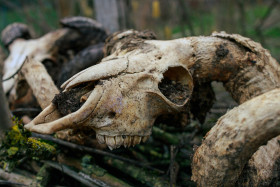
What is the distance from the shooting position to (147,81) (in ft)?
5.37

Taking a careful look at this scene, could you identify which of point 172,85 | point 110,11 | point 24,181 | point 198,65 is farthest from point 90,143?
point 110,11

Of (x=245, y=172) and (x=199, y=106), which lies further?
(x=199, y=106)

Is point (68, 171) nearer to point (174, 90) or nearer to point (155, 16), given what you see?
point (174, 90)

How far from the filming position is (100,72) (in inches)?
60.6

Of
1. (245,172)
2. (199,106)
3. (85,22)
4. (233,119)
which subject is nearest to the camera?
(233,119)

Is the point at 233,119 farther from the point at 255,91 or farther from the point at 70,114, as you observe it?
the point at 70,114

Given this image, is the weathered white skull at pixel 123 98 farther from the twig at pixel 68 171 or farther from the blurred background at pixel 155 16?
the blurred background at pixel 155 16

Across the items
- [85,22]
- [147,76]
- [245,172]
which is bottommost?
[245,172]

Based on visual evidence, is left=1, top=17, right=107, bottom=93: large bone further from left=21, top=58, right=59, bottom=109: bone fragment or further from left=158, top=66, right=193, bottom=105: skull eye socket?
left=158, top=66, right=193, bottom=105: skull eye socket

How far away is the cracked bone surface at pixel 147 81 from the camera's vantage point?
1.48 m

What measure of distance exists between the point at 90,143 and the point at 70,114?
3.12 feet

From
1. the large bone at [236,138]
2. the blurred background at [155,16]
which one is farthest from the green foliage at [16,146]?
the blurred background at [155,16]

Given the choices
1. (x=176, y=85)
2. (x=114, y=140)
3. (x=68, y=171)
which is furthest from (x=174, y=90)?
(x=68, y=171)

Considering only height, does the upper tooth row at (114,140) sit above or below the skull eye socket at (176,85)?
below
